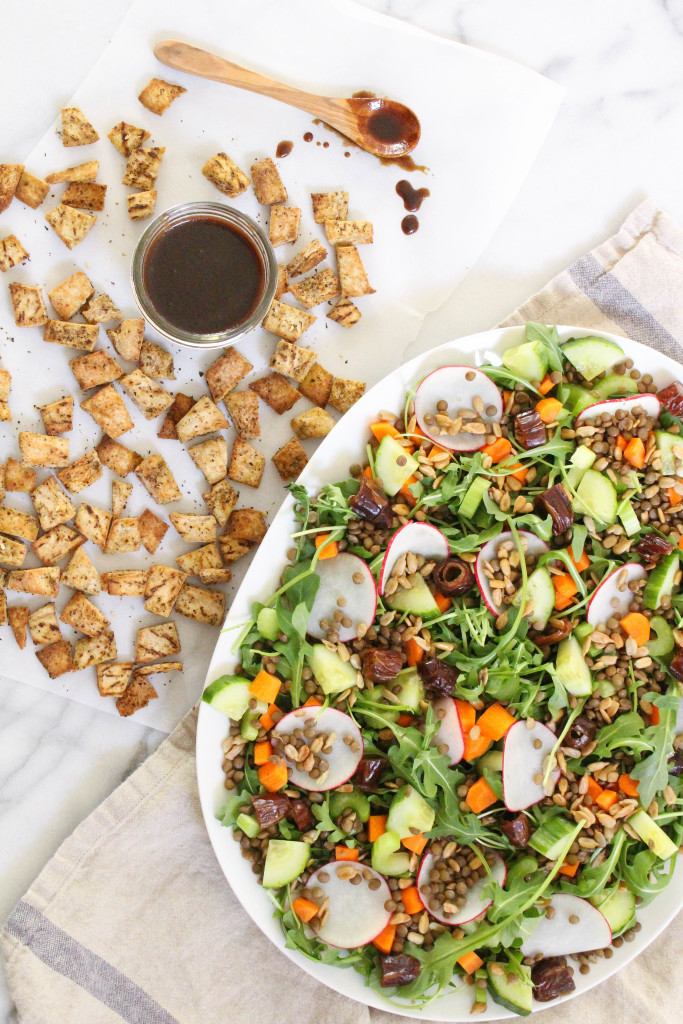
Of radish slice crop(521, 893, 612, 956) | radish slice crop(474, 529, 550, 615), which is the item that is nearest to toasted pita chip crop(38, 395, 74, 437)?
radish slice crop(474, 529, 550, 615)

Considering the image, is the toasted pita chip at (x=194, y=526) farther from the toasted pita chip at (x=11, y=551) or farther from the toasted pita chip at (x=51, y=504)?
the toasted pita chip at (x=11, y=551)

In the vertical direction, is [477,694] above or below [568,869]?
above

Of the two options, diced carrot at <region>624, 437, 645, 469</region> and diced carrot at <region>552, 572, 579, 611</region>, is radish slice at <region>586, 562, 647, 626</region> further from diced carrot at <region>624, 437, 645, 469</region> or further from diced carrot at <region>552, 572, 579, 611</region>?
diced carrot at <region>624, 437, 645, 469</region>

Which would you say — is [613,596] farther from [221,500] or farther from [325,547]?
[221,500]

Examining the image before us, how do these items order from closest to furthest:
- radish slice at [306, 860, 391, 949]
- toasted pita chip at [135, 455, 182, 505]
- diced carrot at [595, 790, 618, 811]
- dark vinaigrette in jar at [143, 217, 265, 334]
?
radish slice at [306, 860, 391, 949]
diced carrot at [595, 790, 618, 811]
dark vinaigrette in jar at [143, 217, 265, 334]
toasted pita chip at [135, 455, 182, 505]

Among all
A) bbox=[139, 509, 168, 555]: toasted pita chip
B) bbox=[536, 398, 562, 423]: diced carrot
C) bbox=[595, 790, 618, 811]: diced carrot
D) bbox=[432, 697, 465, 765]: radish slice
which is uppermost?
bbox=[536, 398, 562, 423]: diced carrot

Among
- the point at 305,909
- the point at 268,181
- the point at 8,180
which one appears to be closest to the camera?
the point at 305,909

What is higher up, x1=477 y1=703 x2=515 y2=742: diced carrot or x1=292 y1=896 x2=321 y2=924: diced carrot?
x1=477 y1=703 x2=515 y2=742: diced carrot

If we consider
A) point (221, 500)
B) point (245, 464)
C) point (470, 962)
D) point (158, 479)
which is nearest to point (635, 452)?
point (245, 464)
